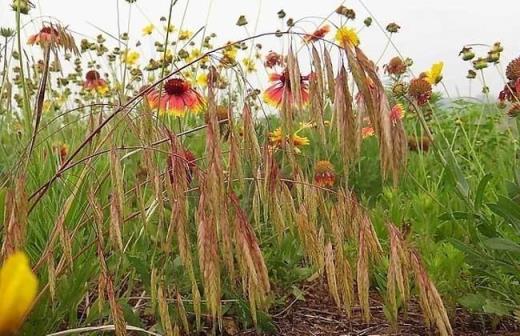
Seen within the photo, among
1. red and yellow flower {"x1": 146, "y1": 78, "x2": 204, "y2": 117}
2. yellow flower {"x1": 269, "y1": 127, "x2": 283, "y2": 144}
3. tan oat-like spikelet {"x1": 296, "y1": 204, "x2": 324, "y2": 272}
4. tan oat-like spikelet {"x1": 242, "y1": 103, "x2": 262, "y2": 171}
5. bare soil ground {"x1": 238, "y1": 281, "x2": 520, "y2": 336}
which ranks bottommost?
bare soil ground {"x1": 238, "y1": 281, "x2": 520, "y2": 336}

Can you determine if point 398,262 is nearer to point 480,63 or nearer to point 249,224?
point 249,224

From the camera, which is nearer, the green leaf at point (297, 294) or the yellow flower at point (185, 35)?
the green leaf at point (297, 294)

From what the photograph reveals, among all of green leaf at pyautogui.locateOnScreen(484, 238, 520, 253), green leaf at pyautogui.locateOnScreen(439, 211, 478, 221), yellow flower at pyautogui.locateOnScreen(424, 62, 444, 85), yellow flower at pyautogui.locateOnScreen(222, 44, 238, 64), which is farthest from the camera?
yellow flower at pyautogui.locateOnScreen(424, 62, 444, 85)

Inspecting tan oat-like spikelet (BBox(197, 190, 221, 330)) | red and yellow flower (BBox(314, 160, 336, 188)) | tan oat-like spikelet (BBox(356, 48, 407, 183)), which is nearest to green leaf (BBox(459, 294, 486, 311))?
red and yellow flower (BBox(314, 160, 336, 188))

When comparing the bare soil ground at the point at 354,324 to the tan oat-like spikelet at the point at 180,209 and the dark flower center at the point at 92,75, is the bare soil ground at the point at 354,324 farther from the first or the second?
the dark flower center at the point at 92,75

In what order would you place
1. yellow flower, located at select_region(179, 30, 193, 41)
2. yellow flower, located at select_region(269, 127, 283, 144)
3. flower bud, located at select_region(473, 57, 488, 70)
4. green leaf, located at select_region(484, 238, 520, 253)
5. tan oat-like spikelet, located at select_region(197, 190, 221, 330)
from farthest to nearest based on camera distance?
1. yellow flower, located at select_region(179, 30, 193, 41)
2. flower bud, located at select_region(473, 57, 488, 70)
3. yellow flower, located at select_region(269, 127, 283, 144)
4. green leaf, located at select_region(484, 238, 520, 253)
5. tan oat-like spikelet, located at select_region(197, 190, 221, 330)

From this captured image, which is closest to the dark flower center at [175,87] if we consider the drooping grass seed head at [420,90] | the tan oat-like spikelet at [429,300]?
the drooping grass seed head at [420,90]

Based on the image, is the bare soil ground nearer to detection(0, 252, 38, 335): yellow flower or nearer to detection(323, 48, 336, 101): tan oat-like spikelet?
detection(323, 48, 336, 101): tan oat-like spikelet

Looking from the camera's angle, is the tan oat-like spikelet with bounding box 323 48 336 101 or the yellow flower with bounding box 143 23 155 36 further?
the yellow flower with bounding box 143 23 155 36

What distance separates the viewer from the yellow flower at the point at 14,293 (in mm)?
277

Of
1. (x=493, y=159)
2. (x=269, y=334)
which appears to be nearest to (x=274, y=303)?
(x=269, y=334)

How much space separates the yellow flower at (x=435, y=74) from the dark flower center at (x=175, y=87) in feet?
1.98

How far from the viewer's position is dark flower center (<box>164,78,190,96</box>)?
1673mm

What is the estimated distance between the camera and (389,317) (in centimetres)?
123
